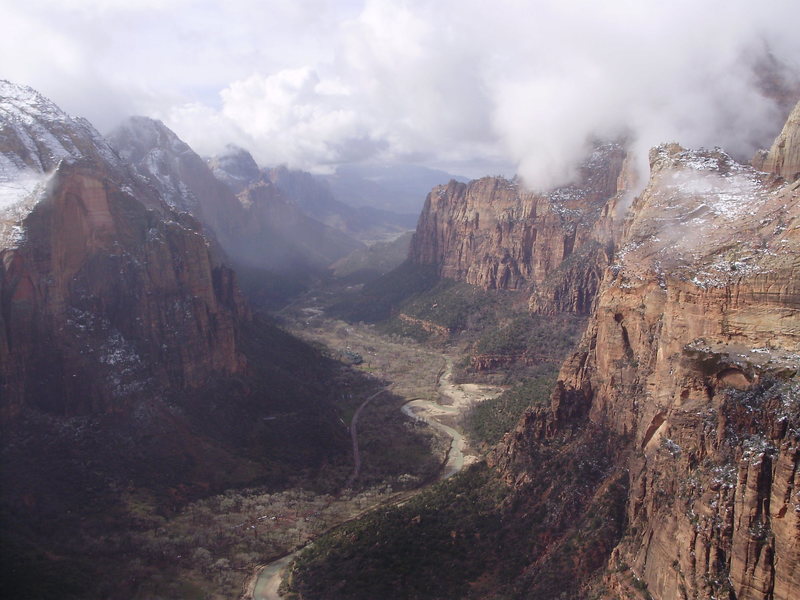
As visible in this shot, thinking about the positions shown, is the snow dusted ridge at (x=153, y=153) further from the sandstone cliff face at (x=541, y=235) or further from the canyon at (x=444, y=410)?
the sandstone cliff face at (x=541, y=235)

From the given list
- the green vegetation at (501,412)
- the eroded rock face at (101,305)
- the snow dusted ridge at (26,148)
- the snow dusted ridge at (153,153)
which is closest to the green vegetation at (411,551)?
the green vegetation at (501,412)

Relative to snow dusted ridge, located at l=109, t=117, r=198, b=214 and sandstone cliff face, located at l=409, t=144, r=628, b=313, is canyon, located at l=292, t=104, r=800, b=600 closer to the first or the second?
sandstone cliff face, located at l=409, t=144, r=628, b=313

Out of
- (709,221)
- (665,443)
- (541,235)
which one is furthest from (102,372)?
(541,235)

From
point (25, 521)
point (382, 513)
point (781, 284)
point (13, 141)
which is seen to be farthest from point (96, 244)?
point (781, 284)

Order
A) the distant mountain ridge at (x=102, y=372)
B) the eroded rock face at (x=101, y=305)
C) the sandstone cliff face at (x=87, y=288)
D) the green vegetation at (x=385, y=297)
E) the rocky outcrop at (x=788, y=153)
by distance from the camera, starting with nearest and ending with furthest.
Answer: the rocky outcrop at (x=788, y=153)
the distant mountain ridge at (x=102, y=372)
the eroded rock face at (x=101, y=305)
the sandstone cliff face at (x=87, y=288)
the green vegetation at (x=385, y=297)

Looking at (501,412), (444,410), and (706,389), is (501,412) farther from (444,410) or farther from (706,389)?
(706,389)

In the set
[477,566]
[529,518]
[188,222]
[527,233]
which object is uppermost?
[527,233]

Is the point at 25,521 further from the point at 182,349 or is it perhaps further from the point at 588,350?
the point at 588,350
